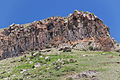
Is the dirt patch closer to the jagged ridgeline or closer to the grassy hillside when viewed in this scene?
the grassy hillside

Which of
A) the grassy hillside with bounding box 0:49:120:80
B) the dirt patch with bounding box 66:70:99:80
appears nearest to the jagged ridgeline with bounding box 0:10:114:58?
the grassy hillside with bounding box 0:49:120:80

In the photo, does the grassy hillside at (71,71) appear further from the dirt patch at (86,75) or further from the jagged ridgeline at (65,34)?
the jagged ridgeline at (65,34)

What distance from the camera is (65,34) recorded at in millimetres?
51781

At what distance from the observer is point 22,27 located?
56.2 m

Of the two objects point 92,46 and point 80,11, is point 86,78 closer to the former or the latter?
point 92,46

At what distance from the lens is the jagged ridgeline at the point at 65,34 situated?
50.5 metres

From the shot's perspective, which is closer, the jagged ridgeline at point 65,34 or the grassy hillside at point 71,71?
the grassy hillside at point 71,71

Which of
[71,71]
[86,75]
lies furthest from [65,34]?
[86,75]

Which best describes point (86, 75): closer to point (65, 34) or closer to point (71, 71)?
point (71, 71)

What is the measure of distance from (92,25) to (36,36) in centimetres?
960

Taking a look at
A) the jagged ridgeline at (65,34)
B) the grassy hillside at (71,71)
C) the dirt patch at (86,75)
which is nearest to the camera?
the dirt patch at (86,75)

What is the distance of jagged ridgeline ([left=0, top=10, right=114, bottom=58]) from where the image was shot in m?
50.5

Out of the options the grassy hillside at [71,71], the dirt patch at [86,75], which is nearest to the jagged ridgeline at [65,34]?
the grassy hillside at [71,71]

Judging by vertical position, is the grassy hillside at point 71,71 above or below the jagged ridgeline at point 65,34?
below
